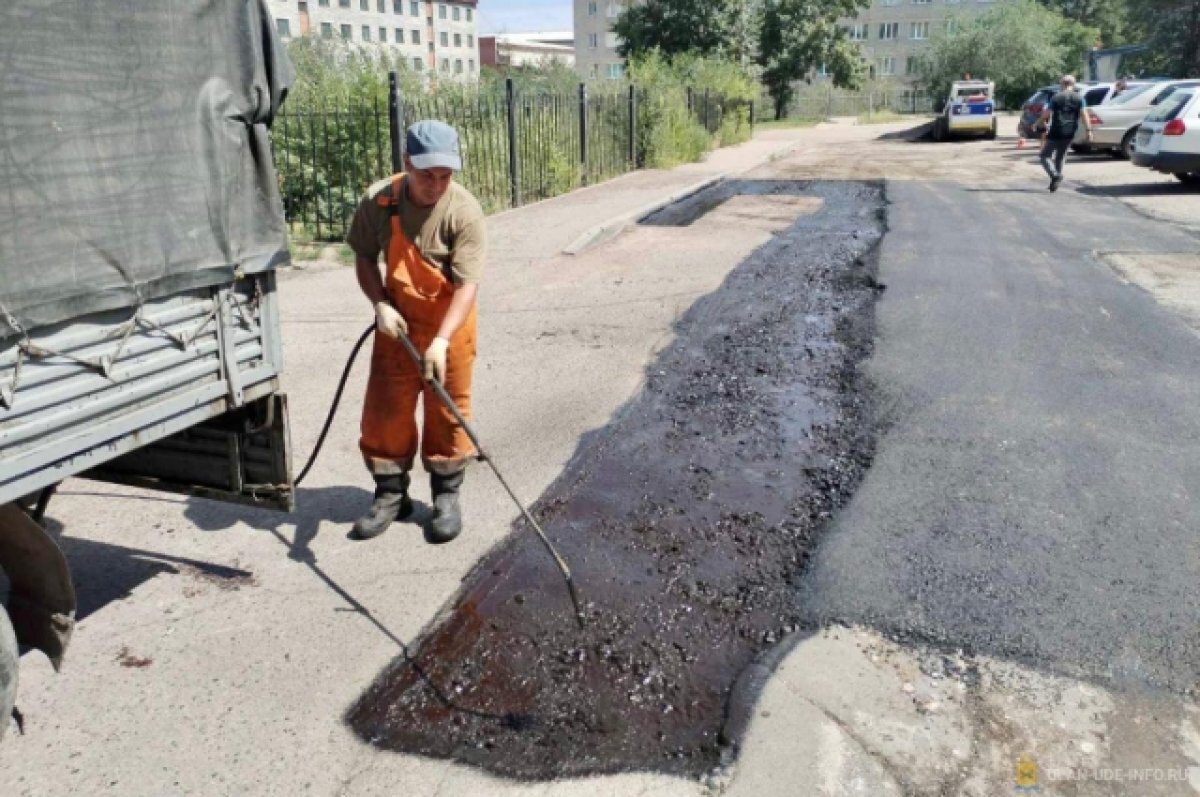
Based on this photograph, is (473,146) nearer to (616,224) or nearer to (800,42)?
(616,224)

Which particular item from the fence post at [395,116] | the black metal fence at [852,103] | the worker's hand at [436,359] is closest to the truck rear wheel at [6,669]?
the worker's hand at [436,359]

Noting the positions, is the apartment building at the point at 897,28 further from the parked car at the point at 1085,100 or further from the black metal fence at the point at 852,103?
the parked car at the point at 1085,100

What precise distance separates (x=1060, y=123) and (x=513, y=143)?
9.60m

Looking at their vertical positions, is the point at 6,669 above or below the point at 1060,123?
below

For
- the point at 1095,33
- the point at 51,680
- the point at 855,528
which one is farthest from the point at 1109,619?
the point at 1095,33

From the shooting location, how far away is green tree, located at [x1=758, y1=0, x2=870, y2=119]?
5372 cm

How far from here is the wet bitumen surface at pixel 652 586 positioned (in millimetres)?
3105

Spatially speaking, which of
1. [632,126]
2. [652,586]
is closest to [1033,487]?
[652,586]

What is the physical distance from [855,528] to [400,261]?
2.41 metres

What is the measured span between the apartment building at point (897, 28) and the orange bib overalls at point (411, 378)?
289 feet

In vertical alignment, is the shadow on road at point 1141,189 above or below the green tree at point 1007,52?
below

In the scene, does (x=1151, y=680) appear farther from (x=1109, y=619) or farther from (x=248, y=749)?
(x=248, y=749)

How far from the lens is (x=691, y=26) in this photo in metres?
50.0

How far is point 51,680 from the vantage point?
11.0 feet
